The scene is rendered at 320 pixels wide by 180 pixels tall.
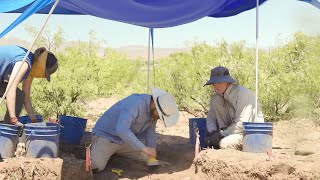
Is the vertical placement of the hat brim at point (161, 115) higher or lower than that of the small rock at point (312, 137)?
higher

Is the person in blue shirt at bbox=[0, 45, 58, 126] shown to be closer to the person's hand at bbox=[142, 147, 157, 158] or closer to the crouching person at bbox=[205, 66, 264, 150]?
the person's hand at bbox=[142, 147, 157, 158]

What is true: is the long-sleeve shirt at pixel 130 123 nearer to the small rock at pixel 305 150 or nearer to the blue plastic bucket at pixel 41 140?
the blue plastic bucket at pixel 41 140

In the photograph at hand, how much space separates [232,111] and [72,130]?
7.45 ft

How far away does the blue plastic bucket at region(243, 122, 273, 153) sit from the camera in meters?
4.96

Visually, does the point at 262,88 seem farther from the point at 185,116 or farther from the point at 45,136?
the point at 45,136

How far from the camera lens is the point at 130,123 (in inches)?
190

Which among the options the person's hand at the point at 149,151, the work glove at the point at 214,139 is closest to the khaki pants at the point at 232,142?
the work glove at the point at 214,139

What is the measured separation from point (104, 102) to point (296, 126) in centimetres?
916

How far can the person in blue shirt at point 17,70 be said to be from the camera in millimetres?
4941

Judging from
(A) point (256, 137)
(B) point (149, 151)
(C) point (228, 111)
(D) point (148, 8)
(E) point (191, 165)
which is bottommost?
(E) point (191, 165)

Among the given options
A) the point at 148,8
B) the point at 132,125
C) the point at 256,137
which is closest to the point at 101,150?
the point at 132,125

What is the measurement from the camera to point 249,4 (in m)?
7.17

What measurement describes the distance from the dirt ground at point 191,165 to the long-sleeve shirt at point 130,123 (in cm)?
40

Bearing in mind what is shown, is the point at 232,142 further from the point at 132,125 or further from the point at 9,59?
the point at 9,59
